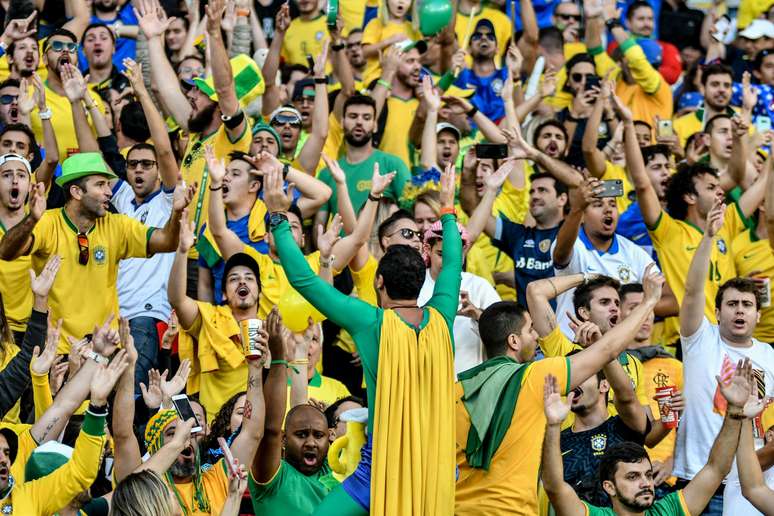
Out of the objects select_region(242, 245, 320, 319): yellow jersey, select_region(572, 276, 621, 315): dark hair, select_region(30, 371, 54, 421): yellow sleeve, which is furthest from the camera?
select_region(242, 245, 320, 319): yellow jersey

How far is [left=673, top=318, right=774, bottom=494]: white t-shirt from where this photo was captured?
8625 millimetres

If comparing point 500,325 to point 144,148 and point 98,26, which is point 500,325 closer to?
point 144,148

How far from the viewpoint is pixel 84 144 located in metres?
10.9

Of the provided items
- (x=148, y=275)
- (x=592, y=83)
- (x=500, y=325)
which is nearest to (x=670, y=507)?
(x=500, y=325)

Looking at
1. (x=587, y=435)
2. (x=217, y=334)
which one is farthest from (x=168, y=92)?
(x=587, y=435)

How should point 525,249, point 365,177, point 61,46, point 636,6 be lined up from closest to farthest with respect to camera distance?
point 525,249
point 365,177
point 61,46
point 636,6

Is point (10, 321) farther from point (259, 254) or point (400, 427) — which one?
point (400, 427)

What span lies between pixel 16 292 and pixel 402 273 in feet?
13.5

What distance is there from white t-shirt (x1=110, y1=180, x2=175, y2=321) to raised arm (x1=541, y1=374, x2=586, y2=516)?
400 centimetres

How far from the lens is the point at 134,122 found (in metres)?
11.6

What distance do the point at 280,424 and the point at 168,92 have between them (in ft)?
15.6

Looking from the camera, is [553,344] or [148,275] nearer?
[553,344]

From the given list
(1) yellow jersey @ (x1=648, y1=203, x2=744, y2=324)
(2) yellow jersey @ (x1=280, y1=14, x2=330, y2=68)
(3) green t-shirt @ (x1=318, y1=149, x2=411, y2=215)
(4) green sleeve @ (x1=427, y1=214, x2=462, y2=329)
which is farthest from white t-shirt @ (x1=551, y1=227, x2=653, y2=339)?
(2) yellow jersey @ (x1=280, y1=14, x2=330, y2=68)

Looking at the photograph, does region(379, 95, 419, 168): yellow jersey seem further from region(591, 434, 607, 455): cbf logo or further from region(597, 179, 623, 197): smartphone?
region(591, 434, 607, 455): cbf logo
